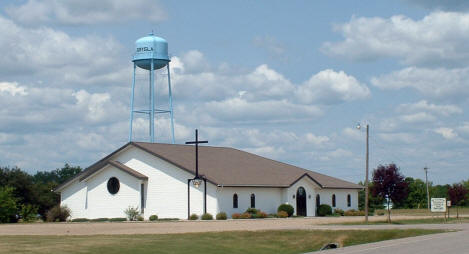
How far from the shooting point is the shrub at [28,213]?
6425 centimetres

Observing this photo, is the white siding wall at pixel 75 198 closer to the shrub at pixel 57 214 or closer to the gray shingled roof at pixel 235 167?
the shrub at pixel 57 214

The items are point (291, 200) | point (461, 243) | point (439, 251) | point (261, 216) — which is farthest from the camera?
point (291, 200)

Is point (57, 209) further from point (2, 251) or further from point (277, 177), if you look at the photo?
point (2, 251)

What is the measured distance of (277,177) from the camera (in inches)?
2719

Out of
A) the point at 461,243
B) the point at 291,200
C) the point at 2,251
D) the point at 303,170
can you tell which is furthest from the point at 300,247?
the point at 303,170

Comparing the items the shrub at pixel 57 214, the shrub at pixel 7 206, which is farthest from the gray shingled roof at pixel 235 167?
the shrub at pixel 7 206

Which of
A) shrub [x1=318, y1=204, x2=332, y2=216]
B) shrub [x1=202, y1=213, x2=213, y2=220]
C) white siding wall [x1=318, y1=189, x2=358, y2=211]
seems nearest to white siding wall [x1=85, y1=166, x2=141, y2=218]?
shrub [x1=202, y1=213, x2=213, y2=220]

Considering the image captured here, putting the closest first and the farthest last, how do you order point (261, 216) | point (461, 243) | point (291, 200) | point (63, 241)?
1. point (461, 243)
2. point (63, 241)
3. point (261, 216)
4. point (291, 200)

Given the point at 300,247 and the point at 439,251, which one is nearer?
the point at 439,251

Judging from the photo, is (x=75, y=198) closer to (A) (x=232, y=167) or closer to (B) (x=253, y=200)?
(A) (x=232, y=167)

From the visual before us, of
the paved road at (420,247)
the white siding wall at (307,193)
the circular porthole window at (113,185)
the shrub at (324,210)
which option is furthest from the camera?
the shrub at (324,210)

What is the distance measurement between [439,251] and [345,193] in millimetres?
50299

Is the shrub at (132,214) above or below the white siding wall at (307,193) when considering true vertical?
below

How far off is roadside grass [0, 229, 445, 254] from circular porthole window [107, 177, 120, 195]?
29.8 m
